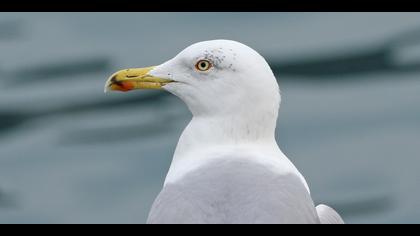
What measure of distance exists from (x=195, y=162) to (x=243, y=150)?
129 millimetres

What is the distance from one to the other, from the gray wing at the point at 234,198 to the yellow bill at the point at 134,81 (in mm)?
476

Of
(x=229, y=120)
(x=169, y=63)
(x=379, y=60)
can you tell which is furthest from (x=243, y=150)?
(x=379, y=60)

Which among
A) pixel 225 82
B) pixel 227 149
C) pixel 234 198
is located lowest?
pixel 234 198

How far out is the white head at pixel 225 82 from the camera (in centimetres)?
424

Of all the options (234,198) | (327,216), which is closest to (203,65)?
(327,216)

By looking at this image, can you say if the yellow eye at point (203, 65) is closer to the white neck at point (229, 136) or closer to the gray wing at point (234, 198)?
the white neck at point (229, 136)

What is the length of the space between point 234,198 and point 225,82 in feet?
1.85

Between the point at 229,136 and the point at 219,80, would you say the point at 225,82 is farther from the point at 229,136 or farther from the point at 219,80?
the point at 229,136

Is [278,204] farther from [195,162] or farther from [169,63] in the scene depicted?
[169,63]

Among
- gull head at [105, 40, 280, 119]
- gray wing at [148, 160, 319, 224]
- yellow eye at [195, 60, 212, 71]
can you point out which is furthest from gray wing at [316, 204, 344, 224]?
yellow eye at [195, 60, 212, 71]

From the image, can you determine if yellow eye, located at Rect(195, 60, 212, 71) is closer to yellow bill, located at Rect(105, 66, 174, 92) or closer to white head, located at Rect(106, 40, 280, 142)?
white head, located at Rect(106, 40, 280, 142)

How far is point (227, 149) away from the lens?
164 inches

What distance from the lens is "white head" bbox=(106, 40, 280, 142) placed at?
4.24m
